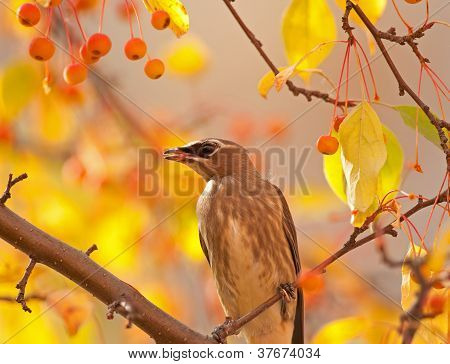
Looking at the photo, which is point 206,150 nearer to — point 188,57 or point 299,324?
point 188,57

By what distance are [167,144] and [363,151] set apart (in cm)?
268

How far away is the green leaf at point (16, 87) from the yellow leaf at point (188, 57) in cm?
142

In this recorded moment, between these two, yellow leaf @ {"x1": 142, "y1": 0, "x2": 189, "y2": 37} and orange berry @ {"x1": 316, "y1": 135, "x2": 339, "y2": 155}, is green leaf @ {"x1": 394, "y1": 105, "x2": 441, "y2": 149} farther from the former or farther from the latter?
yellow leaf @ {"x1": 142, "y1": 0, "x2": 189, "y2": 37}

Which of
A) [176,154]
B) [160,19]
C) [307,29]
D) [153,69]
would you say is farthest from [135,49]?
[176,154]

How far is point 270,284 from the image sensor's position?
16.2 ft

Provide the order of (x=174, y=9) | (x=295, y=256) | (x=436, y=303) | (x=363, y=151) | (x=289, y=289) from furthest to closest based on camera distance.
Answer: (x=295, y=256) < (x=289, y=289) < (x=174, y=9) < (x=436, y=303) < (x=363, y=151)

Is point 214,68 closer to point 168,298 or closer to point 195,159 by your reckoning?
point 195,159

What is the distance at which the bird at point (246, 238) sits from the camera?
16.1 ft

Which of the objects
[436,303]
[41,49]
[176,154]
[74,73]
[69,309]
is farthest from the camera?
[176,154]

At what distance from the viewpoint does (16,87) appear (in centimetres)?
399

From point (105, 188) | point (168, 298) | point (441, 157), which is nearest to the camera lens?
point (441, 157)

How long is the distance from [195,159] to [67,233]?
0.97 meters
